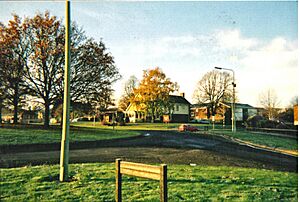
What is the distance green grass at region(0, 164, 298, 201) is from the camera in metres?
5.16

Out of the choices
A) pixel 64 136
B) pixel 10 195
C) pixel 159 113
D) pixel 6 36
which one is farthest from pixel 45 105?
pixel 159 113

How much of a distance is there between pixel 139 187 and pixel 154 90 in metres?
34.5

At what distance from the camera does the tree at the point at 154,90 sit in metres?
40.1

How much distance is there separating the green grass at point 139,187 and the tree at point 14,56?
16188mm

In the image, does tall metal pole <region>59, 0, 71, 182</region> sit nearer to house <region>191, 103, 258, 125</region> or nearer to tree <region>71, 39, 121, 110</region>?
tree <region>71, 39, 121, 110</region>

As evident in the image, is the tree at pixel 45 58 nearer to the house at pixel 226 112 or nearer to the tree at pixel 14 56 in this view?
the tree at pixel 14 56

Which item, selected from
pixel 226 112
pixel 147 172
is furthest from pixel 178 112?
pixel 147 172

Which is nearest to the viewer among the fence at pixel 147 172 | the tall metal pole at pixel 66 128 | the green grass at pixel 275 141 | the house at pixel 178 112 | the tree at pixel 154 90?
the fence at pixel 147 172

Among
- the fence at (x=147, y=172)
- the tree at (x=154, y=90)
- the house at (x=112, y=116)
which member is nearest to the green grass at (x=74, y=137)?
the fence at (x=147, y=172)

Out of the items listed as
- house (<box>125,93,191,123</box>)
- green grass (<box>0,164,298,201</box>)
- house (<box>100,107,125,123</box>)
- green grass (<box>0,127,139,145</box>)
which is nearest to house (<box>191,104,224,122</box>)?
house (<box>125,93,191,123</box>)

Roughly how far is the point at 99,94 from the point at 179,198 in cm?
1906

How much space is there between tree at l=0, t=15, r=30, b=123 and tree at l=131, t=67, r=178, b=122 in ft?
68.7

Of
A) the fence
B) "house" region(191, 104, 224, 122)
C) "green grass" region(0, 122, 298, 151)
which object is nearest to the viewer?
the fence

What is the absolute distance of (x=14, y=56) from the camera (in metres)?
21.4
